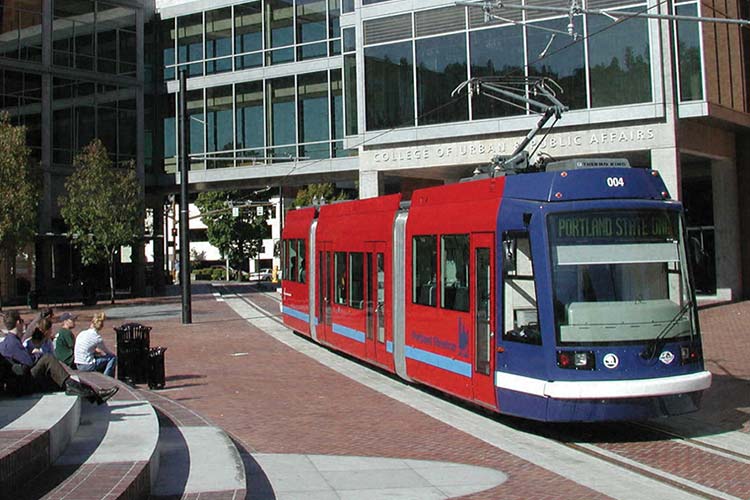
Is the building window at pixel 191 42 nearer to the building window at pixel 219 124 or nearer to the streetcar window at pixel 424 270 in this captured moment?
the building window at pixel 219 124

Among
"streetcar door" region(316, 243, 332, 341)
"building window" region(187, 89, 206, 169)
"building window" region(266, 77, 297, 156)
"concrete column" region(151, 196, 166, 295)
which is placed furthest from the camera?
"concrete column" region(151, 196, 166, 295)

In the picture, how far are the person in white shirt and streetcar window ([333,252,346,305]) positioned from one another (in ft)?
15.3

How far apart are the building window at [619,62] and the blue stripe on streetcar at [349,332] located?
12498mm

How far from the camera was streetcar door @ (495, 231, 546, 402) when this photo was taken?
9703 millimetres

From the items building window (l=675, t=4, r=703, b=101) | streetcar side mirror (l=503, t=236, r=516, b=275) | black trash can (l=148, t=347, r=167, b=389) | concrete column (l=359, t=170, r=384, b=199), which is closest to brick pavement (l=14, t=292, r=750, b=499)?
black trash can (l=148, t=347, r=167, b=389)

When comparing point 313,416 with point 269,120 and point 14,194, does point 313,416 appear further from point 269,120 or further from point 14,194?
point 269,120

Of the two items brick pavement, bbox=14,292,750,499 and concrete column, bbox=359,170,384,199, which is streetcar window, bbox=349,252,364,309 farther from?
concrete column, bbox=359,170,384,199

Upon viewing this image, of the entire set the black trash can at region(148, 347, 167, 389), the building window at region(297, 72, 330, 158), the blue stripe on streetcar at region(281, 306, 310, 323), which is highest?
the building window at region(297, 72, 330, 158)

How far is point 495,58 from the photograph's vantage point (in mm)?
27047

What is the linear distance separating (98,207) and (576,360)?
101ft

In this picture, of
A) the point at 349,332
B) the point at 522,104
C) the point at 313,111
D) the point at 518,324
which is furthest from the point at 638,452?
the point at 313,111

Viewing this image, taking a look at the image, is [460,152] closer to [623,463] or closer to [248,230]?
[623,463]

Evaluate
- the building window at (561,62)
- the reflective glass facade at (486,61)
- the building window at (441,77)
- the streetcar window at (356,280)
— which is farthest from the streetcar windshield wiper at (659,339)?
the building window at (441,77)

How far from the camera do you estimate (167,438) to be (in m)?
9.40
